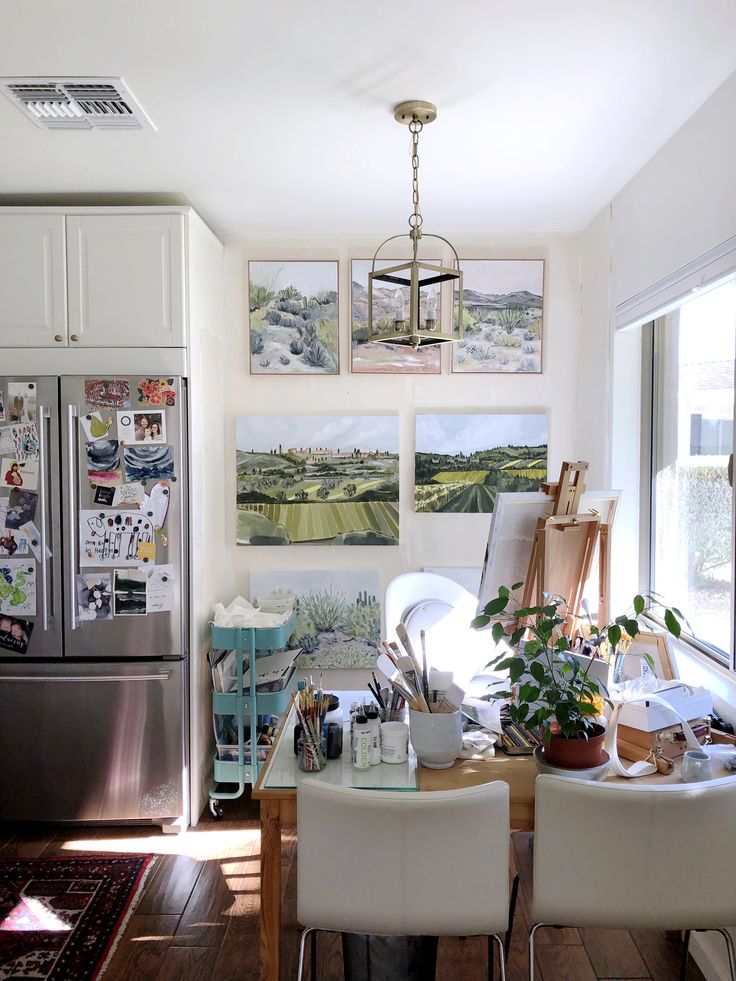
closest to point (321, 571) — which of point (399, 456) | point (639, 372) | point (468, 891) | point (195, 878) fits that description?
point (399, 456)

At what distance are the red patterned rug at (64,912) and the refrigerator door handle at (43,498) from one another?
950mm

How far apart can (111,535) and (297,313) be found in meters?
1.44

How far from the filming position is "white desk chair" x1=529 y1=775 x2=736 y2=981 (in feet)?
5.38

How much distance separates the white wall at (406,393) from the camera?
378cm

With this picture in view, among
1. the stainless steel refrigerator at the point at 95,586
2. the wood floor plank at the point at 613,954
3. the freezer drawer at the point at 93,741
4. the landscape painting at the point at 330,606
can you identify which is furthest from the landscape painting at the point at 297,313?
the wood floor plank at the point at 613,954

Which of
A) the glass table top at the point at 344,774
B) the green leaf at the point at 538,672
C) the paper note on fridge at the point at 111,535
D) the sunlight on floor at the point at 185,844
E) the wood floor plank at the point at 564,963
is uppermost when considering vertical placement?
the paper note on fridge at the point at 111,535

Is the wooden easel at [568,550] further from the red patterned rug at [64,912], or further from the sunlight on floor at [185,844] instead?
the red patterned rug at [64,912]

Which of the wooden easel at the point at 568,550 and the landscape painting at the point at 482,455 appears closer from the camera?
the wooden easel at the point at 568,550

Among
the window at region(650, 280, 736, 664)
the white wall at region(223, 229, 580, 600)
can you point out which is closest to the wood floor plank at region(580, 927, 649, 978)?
the window at region(650, 280, 736, 664)

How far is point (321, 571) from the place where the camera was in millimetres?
3811

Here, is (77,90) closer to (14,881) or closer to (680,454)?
(680,454)

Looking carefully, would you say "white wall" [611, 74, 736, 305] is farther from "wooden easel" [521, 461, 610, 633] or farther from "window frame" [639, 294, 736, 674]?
"wooden easel" [521, 461, 610, 633]

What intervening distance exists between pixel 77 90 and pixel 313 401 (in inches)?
71.2

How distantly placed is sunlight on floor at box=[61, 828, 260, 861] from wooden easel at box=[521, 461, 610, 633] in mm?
1603
